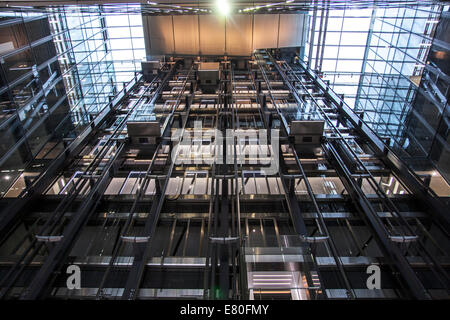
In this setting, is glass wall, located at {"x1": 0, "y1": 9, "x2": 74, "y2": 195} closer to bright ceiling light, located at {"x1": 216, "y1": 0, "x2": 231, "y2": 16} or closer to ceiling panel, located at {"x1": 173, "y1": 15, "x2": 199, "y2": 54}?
ceiling panel, located at {"x1": 173, "y1": 15, "x2": 199, "y2": 54}

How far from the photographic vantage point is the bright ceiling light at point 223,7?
18047mm

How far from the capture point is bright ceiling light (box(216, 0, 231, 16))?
59.2 ft

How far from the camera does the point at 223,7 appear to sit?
19.5 m

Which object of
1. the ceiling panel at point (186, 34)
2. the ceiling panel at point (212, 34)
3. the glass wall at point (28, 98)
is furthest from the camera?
the ceiling panel at point (212, 34)

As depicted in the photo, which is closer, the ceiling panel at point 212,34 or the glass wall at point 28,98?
the glass wall at point 28,98

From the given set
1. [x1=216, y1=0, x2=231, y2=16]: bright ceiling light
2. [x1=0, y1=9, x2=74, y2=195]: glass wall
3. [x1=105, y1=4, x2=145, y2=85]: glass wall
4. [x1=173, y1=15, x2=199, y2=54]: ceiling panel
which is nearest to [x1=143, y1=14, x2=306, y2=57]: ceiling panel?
[x1=173, y1=15, x2=199, y2=54]: ceiling panel

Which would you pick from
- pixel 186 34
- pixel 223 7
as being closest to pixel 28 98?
pixel 186 34

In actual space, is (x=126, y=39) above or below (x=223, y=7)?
below

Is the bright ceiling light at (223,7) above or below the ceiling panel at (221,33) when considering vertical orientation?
above

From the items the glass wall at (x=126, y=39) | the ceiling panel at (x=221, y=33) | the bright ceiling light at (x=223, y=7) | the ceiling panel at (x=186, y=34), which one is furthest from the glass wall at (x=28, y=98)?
the bright ceiling light at (x=223, y=7)

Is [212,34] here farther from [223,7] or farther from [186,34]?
[223,7]

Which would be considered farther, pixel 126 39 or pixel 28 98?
pixel 126 39

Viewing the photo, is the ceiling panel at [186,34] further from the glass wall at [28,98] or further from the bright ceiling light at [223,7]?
the glass wall at [28,98]

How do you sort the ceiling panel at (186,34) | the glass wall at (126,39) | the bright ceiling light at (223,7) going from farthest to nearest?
the ceiling panel at (186,34) < the glass wall at (126,39) < the bright ceiling light at (223,7)
